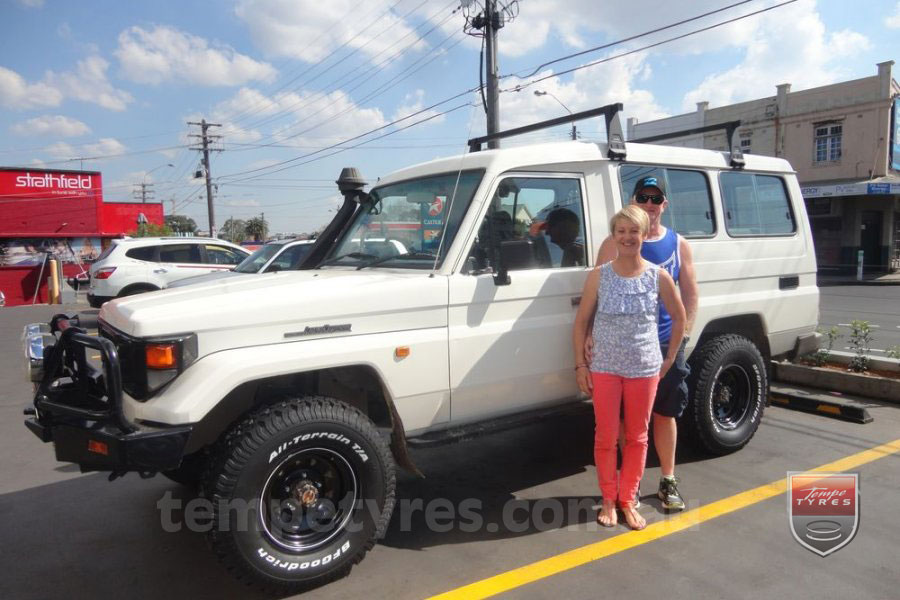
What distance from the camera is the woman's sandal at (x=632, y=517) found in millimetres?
3584

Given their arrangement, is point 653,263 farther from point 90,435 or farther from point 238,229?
point 238,229

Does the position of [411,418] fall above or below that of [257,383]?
below

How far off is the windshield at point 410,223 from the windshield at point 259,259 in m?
6.18

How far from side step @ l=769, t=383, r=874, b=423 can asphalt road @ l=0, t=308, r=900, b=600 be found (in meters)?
0.25

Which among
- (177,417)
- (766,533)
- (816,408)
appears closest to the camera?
(177,417)

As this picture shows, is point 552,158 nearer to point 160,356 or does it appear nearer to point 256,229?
point 160,356

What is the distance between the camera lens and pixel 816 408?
18.5ft

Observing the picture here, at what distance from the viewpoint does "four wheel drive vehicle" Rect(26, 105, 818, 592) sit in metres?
2.78

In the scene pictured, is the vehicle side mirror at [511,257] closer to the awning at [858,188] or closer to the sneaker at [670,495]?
the sneaker at [670,495]

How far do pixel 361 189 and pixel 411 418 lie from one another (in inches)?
74.1

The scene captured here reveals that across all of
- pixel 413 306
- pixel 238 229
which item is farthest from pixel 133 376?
pixel 238 229

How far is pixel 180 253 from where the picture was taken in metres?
13.1

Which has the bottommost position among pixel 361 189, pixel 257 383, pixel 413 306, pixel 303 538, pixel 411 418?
pixel 303 538

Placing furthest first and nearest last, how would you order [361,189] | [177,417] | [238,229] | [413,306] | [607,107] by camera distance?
[238,229] → [361,189] → [607,107] → [413,306] → [177,417]
